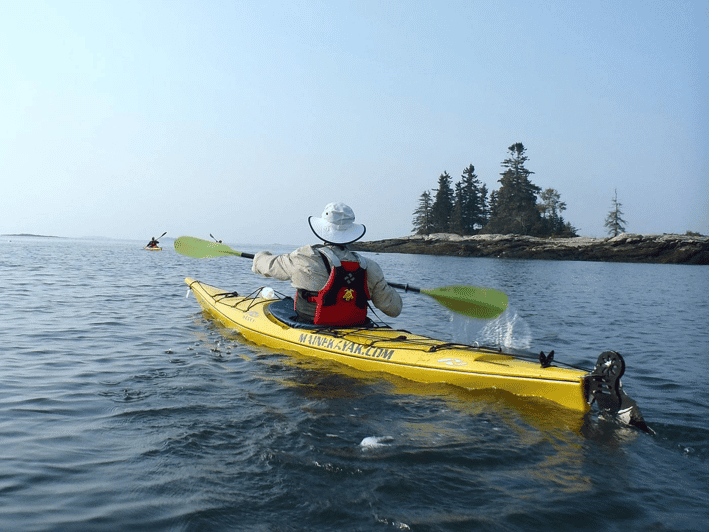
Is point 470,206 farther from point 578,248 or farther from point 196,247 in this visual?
point 196,247

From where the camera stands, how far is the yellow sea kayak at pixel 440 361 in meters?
4.20

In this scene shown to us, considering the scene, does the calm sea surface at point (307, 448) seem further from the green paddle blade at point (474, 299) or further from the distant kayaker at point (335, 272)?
the green paddle blade at point (474, 299)

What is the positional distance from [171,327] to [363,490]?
20.9 ft

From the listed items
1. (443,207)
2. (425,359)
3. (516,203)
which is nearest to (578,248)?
(516,203)

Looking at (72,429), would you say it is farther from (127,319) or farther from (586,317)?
(586,317)

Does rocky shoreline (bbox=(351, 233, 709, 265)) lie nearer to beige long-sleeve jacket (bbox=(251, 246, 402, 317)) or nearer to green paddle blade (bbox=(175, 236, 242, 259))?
green paddle blade (bbox=(175, 236, 242, 259))

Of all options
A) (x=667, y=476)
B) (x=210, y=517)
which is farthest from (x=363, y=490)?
(x=667, y=476)

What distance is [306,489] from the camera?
2.93 meters

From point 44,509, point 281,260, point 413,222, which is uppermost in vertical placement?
point 413,222

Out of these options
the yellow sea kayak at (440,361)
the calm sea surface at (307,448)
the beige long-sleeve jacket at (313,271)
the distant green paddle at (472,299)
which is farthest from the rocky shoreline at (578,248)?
the beige long-sleeve jacket at (313,271)

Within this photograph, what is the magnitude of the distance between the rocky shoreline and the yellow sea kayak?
151ft

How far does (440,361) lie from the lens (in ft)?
17.1

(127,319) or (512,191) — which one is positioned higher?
(512,191)

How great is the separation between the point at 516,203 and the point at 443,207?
11.3 metres
